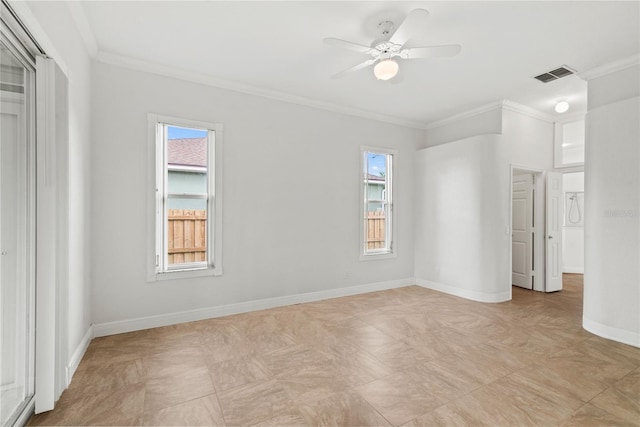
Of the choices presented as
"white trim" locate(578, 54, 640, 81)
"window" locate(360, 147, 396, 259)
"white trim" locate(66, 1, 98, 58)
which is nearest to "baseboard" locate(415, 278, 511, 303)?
"window" locate(360, 147, 396, 259)

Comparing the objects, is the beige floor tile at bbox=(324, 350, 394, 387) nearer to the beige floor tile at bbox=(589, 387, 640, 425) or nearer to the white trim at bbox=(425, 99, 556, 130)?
the beige floor tile at bbox=(589, 387, 640, 425)

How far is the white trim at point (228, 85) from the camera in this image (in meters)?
3.37

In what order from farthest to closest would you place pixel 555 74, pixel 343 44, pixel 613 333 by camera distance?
pixel 555 74
pixel 613 333
pixel 343 44

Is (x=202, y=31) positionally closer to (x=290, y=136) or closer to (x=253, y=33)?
(x=253, y=33)

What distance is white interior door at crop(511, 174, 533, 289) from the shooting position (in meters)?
5.45

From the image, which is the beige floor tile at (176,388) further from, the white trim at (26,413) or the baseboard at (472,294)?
the baseboard at (472,294)

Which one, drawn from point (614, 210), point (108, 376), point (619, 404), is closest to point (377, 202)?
point (614, 210)

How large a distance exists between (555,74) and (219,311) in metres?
5.25

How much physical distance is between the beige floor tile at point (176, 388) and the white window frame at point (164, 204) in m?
1.43

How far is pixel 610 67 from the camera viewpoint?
350 cm

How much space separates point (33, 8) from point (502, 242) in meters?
5.62

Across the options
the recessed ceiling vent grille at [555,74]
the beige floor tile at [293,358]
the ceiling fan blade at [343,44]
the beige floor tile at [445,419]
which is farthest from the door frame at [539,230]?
the beige floor tile at [293,358]

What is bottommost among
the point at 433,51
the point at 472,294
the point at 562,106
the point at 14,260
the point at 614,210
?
the point at 472,294

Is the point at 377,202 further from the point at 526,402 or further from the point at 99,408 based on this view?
the point at 99,408
